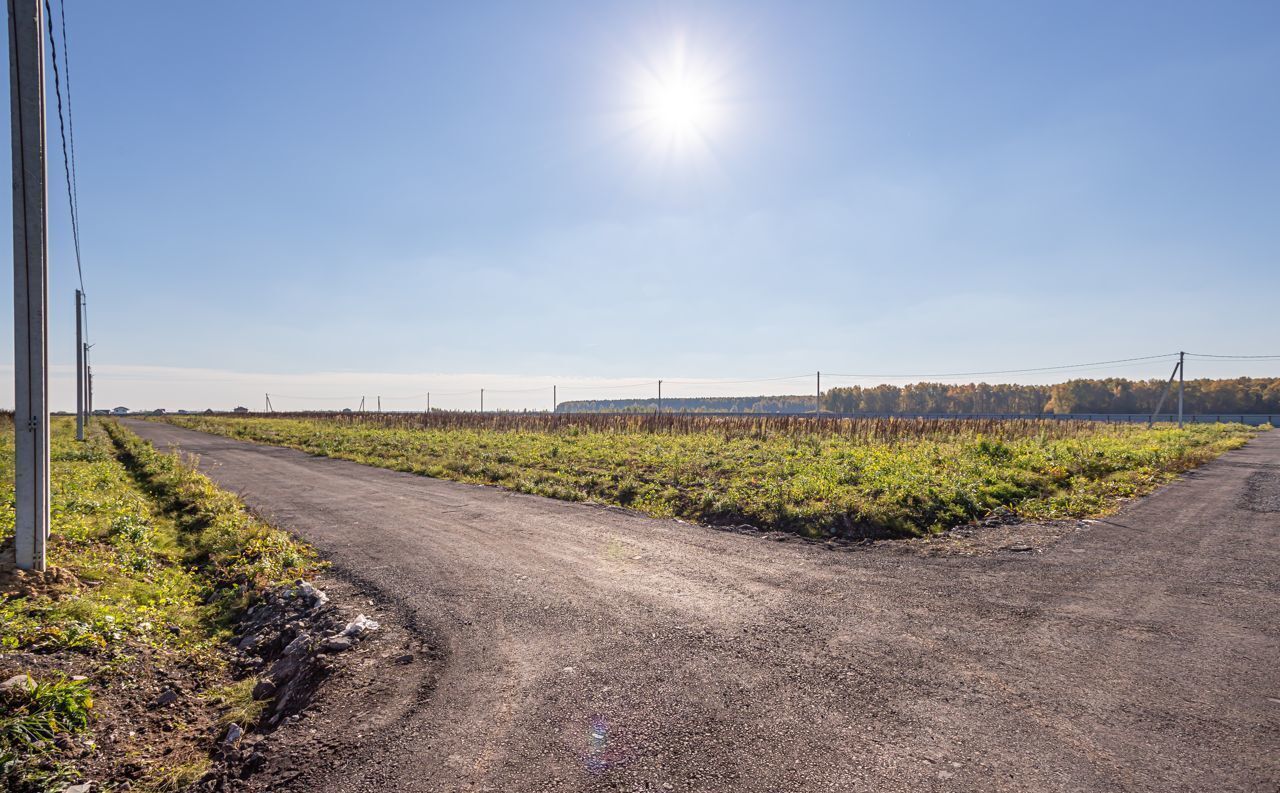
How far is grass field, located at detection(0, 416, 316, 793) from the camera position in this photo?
11.7 feet

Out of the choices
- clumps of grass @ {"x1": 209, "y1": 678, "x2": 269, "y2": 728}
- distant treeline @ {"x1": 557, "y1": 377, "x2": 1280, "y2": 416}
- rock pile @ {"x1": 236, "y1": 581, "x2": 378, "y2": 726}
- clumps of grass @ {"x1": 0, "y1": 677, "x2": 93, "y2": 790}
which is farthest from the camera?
distant treeline @ {"x1": 557, "y1": 377, "x2": 1280, "y2": 416}

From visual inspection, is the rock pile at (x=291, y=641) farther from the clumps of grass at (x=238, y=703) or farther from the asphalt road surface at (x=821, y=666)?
the asphalt road surface at (x=821, y=666)

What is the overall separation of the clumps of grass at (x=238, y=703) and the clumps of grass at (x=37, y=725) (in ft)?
2.56

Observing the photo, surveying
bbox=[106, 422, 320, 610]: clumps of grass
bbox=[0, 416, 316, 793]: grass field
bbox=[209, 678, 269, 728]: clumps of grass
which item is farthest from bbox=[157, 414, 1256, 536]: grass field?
bbox=[209, 678, 269, 728]: clumps of grass

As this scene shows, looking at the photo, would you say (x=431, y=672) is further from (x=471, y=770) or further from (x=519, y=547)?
(x=519, y=547)

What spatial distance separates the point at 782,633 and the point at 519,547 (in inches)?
173

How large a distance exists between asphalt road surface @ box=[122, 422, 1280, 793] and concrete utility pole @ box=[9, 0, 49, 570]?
3.31 m

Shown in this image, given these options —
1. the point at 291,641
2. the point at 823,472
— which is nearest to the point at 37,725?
the point at 291,641

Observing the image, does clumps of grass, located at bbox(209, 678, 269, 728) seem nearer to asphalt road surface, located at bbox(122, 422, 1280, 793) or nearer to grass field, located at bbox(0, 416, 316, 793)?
grass field, located at bbox(0, 416, 316, 793)

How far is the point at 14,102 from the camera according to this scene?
6.17m

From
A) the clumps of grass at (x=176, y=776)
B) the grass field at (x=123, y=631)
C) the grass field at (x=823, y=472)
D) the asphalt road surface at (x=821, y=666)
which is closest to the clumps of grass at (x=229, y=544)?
the grass field at (x=123, y=631)

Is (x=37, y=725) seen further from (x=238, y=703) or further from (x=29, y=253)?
(x=29, y=253)

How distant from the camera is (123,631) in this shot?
517cm

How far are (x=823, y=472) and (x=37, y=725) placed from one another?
1334cm
